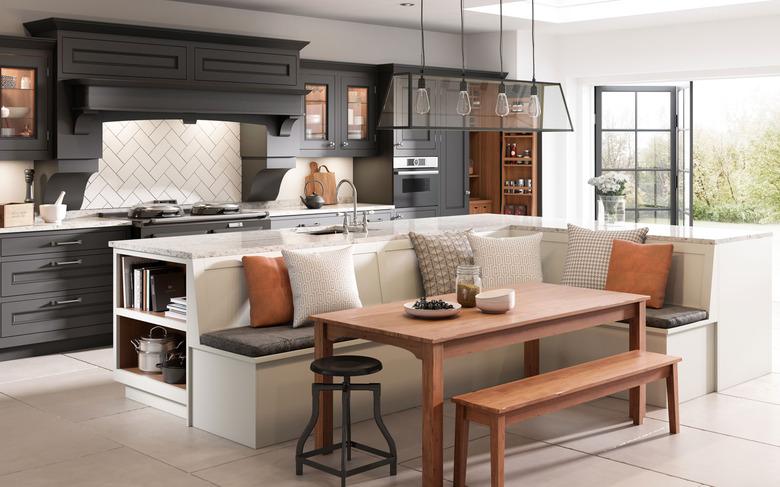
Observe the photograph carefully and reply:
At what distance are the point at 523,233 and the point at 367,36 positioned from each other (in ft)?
11.1

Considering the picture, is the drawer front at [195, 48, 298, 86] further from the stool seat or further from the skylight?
the stool seat

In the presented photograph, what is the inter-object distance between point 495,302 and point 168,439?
5.87ft

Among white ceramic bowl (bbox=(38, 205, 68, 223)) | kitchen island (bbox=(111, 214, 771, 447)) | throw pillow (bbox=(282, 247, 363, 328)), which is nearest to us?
kitchen island (bbox=(111, 214, 771, 447))

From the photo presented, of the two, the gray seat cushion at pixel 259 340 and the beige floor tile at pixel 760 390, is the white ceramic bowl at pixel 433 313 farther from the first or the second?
the beige floor tile at pixel 760 390

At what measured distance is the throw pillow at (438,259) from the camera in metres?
5.83

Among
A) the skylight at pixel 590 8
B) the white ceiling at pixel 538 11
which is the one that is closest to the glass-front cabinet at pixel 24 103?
the white ceiling at pixel 538 11

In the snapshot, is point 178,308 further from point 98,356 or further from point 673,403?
point 673,403

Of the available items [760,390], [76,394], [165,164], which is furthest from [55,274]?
[760,390]

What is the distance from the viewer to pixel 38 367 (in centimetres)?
634

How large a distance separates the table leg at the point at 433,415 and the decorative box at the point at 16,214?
3837 millimetres

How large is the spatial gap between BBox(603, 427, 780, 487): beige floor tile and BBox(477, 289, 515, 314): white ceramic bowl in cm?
87

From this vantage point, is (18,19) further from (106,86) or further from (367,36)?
(367,36)

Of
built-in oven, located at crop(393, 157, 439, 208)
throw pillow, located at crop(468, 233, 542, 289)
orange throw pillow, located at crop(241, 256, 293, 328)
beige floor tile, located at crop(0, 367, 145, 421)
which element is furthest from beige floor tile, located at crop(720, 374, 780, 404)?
built-in oven, located at crop(393, 157, 439, 208)

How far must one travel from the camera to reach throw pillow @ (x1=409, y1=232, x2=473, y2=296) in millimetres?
5832
